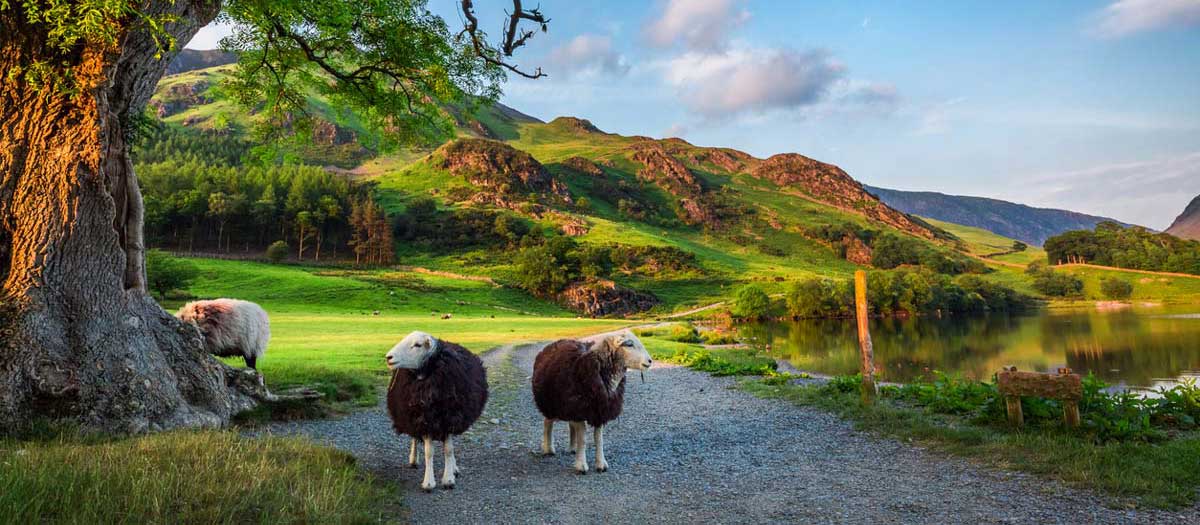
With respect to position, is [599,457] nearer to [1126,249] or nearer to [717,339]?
[717,339]

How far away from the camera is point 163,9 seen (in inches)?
342

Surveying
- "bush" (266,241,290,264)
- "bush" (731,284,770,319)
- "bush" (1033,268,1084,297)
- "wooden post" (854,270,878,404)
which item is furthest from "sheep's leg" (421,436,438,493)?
"bush" (1033,268,1084,297)

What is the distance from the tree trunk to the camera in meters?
7.98

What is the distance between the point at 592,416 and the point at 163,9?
9.17 meters

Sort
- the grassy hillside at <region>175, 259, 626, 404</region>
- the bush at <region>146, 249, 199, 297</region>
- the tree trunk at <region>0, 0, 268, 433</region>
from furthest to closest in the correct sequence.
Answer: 1. the bush at <region>146, 249, 199, 297</region>
2. the grassy hillside at <region>175, 259, 626, 404</region>
3. the tree trunk at <region>0, 0, 268, 433</region>

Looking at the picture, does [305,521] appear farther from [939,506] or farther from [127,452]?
[939,506]

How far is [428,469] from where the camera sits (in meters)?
7.46

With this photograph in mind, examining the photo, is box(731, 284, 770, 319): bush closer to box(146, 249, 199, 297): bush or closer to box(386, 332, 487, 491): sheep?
box(146, 249, 199, 297): bush

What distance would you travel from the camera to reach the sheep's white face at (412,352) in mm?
7312

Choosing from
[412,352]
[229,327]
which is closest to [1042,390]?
[412,352]

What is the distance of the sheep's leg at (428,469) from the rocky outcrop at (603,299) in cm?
8771

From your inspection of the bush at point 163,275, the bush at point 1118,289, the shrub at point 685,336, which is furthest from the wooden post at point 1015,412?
the bush at point 1118,289

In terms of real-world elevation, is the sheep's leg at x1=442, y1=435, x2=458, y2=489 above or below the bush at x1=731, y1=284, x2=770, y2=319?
above

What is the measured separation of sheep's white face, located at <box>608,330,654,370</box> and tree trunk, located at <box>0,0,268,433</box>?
7205 millimetres
